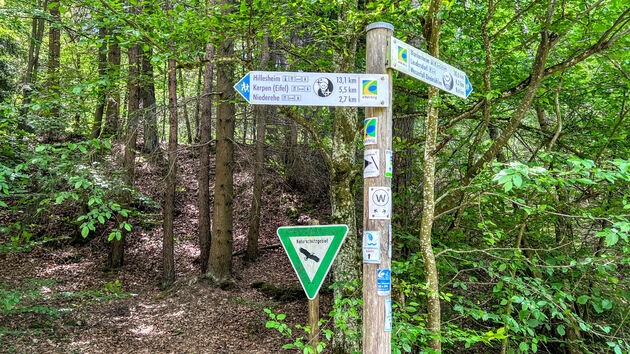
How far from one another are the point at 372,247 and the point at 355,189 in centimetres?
326

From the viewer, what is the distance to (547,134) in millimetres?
4945

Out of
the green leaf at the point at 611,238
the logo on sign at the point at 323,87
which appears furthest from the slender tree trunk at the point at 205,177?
the green leaf at the point at 611,238

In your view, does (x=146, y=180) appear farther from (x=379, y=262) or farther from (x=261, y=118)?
(x=379, y=262)

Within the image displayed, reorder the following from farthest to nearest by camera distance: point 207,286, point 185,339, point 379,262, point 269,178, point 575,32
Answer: point 269,178, point 207,286, point 185,339, point 575,32, point 379,262

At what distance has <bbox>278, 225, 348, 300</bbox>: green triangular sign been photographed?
254 centimetres

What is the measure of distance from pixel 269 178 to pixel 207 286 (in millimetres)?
6067

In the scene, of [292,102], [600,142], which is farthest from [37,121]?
[600,142]

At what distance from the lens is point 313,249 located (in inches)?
100

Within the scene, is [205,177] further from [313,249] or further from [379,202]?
[379,202]

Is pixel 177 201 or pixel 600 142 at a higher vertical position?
pixel 600 142

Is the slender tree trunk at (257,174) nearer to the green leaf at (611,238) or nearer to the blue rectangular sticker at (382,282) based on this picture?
the blue rectangular sticker at (382,282)

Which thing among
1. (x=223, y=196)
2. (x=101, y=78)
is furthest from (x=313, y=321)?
(x=223, y=196)

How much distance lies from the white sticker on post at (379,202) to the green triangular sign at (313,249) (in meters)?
0.35

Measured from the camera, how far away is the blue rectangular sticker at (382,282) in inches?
87.7
